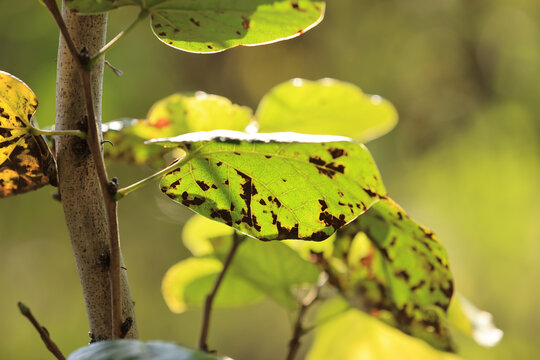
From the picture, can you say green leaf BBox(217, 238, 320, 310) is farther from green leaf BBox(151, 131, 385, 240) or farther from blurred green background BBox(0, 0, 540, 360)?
blurred green background BBox(0, 0, 540, 360)

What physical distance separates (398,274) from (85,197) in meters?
0.29

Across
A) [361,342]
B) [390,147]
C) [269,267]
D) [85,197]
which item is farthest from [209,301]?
[390,147]

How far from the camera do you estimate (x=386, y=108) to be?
634mm

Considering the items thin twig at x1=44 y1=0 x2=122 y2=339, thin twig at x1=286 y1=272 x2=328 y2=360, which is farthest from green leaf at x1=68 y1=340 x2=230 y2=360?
thin twig at x1=286 y1=272 x2=328 y2=360

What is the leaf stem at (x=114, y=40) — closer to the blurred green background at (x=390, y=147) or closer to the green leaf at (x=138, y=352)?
the green leaf at (x=138, y=352)

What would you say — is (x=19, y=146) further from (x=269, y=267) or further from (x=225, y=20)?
(x=269, y=267)

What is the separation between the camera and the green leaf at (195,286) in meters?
0.70

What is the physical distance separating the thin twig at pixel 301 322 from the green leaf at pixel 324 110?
18cm

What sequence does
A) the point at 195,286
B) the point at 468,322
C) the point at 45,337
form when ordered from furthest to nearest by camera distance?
the point at 195,286, the point at 468,322, the point at 45,337

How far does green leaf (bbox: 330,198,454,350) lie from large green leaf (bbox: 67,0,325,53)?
0.16 m

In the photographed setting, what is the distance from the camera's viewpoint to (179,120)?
1.91ft

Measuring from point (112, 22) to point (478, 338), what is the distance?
2065 mm

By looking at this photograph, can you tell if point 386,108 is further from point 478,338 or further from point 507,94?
point 507,94

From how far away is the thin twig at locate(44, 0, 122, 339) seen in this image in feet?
1.05
